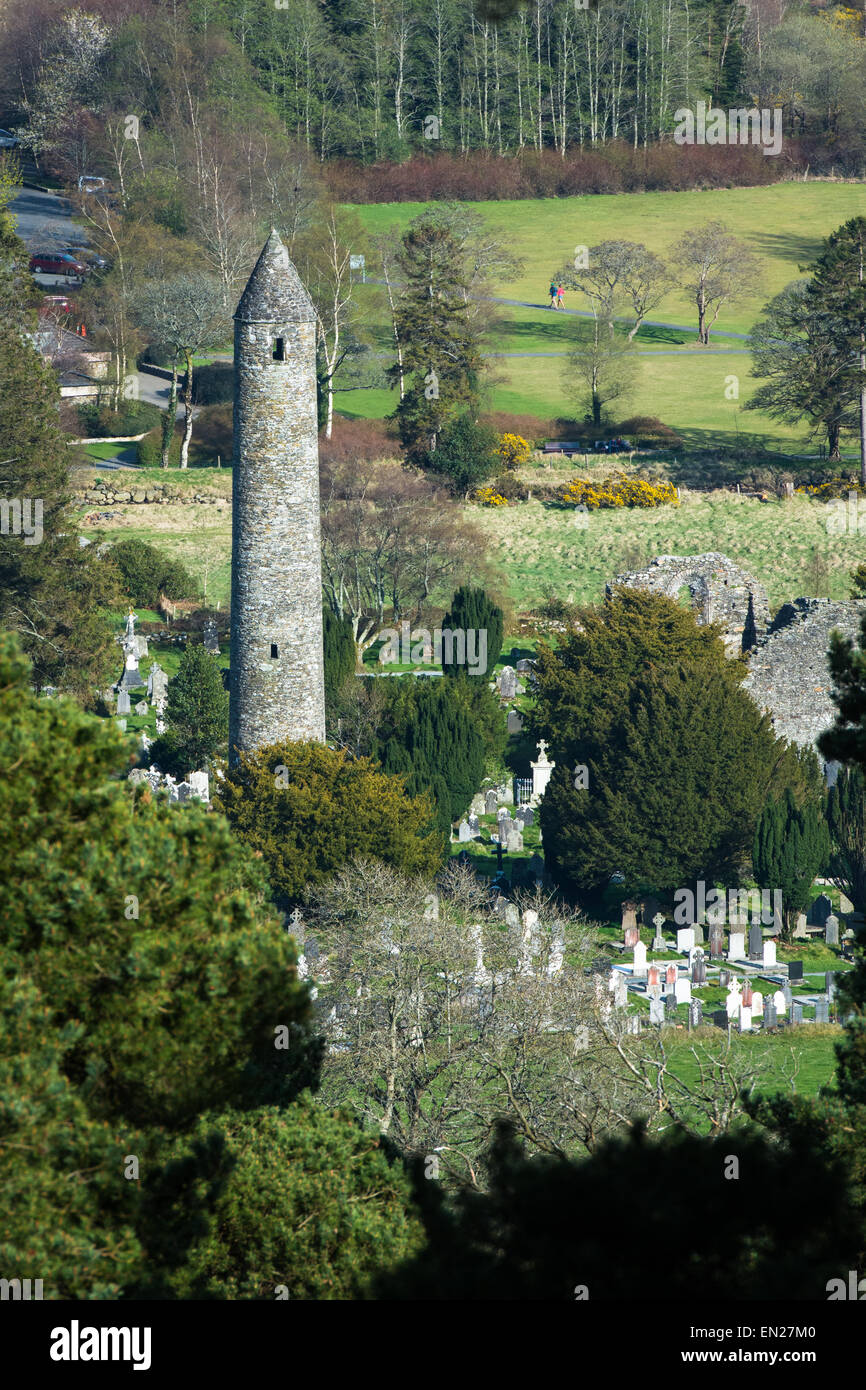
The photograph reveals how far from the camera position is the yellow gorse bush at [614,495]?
230ft

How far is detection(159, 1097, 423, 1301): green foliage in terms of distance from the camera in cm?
1578

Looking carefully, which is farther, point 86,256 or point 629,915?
point 86,256

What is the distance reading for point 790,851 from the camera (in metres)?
40.5

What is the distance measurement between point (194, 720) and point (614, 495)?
91.6ft

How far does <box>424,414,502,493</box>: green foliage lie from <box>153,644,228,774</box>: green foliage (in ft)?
83.5

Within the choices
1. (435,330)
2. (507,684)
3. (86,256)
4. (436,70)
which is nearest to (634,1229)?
(507,684)

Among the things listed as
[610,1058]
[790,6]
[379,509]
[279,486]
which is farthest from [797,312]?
[790,6]

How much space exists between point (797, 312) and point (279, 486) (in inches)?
1498

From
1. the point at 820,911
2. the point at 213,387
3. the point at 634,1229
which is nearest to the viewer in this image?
the point at 634,1229

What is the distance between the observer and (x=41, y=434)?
4962 cm

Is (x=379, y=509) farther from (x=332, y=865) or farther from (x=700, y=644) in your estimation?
(x=332, y=865)

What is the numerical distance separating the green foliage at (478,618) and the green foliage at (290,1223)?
35.8 metres

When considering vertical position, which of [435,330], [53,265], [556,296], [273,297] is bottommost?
[273,297]

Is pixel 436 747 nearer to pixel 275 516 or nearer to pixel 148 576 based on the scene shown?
pixel 275 516
